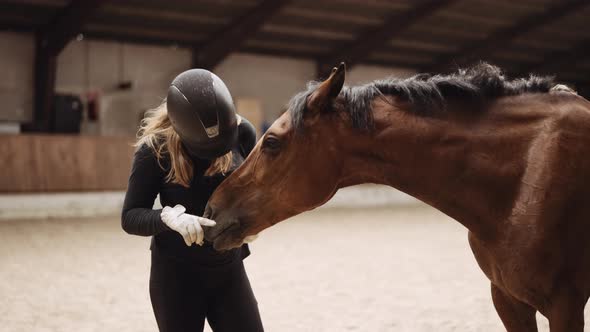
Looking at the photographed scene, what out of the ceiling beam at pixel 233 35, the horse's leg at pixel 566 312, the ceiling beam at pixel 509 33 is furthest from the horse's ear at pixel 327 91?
the ceiling beam at pixel 509 33

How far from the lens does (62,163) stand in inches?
390

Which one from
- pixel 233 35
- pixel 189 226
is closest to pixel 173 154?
pixel 189 226

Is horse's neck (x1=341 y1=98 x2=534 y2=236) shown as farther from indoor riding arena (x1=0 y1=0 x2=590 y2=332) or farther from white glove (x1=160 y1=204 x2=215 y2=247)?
white glove (x1=160 y1=204 x2=215 y2=247)

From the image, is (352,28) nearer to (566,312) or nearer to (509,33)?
(509,33)

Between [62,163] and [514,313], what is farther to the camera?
[62,163]

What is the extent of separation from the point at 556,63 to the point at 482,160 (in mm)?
15732

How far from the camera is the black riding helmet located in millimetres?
1855

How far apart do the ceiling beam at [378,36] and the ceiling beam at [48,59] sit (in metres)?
5.45

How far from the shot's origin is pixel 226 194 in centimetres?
181

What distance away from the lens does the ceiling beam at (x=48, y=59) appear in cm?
1012

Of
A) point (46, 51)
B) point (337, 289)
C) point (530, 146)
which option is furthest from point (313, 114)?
point (46, 51)

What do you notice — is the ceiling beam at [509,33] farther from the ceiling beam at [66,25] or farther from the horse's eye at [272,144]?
the horse's eye at [272,144]

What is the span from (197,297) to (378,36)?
11.6 metres

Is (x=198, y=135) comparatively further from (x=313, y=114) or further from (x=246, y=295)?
(x=246, y=295)
